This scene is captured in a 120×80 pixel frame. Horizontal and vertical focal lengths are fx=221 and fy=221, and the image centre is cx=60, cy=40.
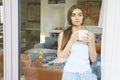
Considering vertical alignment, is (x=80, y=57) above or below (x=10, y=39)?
below

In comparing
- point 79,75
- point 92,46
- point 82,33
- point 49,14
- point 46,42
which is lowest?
point 79,75

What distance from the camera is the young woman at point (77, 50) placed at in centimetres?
179

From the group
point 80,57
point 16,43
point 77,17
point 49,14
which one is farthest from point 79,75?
point 49,14

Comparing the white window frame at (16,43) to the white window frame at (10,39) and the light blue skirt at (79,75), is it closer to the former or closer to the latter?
the white window frame at (10,39)

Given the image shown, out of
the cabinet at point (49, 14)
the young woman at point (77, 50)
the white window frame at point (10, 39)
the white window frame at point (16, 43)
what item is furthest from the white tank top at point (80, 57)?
the cabinet at point (49, 14)

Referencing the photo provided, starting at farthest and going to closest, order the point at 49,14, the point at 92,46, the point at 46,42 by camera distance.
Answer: the point at 49,14
the point at 46,42
the point at 92,46

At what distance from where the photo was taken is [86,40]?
5.84ft

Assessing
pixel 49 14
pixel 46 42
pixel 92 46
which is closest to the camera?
pixel 92 46

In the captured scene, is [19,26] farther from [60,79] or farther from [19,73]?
[60,79]

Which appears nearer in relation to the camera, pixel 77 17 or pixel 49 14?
pixel 77 17

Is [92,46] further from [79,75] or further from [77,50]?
[79,75]

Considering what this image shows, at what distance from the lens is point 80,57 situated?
180 cm

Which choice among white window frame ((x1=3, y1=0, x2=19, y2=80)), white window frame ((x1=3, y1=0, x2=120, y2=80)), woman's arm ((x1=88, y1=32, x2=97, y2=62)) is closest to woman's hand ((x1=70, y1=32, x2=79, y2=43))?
woman's arm ((x1=88, y1=32, x2=97, y2=62))

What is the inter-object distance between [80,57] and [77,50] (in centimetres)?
6
